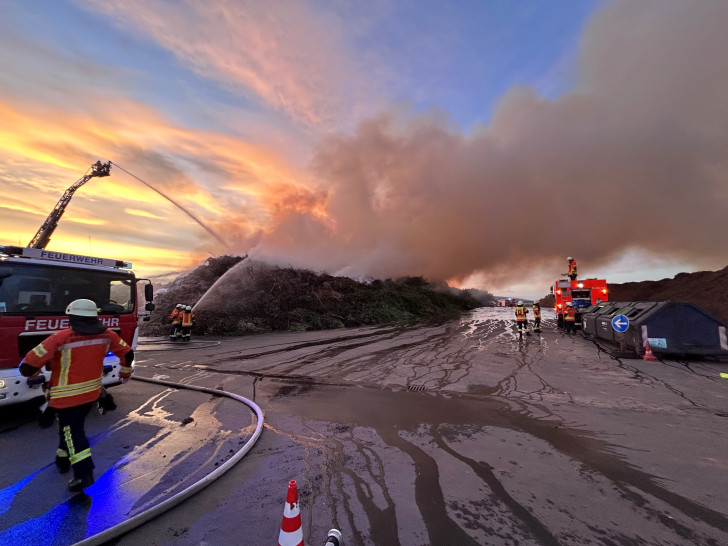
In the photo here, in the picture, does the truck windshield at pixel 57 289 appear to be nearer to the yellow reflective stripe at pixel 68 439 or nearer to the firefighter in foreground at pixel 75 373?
the firefighter in foreground at pixel 75 373

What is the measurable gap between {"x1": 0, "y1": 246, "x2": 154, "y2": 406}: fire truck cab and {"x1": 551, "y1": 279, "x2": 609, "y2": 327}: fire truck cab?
2092cm

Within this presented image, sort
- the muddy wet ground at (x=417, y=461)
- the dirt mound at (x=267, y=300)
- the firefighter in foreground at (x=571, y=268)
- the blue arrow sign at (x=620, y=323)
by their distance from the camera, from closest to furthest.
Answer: the muddy wet ground at (x=417, y=461) → the blue arrow sign at (x=620, y=323) → the dirt mound at (x=267, y=300) → the firefighter in foreground at (x=571, y=268)

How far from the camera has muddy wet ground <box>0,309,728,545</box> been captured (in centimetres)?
278

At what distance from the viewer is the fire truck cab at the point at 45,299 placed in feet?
15.6

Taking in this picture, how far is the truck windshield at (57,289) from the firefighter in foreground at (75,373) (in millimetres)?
2737

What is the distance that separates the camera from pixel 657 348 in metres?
10.1

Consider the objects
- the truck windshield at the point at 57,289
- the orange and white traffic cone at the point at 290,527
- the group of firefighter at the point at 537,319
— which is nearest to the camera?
the orange and white traffic cone at the point at 290,527

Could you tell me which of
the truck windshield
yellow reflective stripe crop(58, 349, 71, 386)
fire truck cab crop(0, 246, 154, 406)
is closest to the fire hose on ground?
yellow reflective stripe crop(58, 349, 71, 386)

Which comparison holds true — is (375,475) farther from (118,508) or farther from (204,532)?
(118,508)

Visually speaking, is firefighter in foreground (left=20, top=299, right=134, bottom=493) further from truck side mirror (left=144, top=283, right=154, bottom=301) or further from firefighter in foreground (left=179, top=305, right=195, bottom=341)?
firefighter in foreground (left=179, top=305, right=195, bottom=341)

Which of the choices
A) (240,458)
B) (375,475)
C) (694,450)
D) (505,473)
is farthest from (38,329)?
(694,450)

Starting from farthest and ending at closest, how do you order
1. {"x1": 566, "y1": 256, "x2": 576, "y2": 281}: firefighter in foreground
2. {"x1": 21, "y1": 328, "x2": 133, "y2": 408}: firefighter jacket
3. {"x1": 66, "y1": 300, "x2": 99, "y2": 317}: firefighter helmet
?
1. {"x1": 566, "y1": 256, "x2": 576, "y2": 281}: firefighter in foreground
2. {"x1": 66, "y1": 300, "x2": 99, "y2": 317}: firefighter helmet
3. {"x1": 21, "y1": 328, "x2": 133, "y2": 408}: firefighter jacket

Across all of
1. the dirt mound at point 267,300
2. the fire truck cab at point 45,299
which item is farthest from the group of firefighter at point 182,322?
the fire truck cab at point 45,299

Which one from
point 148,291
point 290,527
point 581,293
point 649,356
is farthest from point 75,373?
point 581,293
